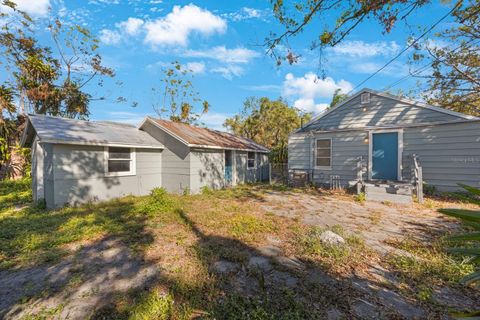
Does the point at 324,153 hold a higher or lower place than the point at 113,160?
higher

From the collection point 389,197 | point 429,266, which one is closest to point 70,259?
point 429,266

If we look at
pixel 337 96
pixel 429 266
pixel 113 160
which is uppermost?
pixel 337 96

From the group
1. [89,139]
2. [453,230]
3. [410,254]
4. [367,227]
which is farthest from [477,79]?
[89,139]

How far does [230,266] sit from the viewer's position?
360cm

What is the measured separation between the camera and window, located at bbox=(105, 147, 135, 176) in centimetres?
856

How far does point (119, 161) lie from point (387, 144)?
430 inches

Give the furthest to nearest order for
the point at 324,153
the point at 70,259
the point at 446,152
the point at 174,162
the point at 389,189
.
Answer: the point at 324,153 → the point at 174,162 → the point at 446,152 → the point at 389,189 → the point at 70,259

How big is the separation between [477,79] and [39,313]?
17034mm

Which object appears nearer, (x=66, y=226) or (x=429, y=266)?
(x=429, y=266)

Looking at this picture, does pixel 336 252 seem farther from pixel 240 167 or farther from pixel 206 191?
pixel 240 167

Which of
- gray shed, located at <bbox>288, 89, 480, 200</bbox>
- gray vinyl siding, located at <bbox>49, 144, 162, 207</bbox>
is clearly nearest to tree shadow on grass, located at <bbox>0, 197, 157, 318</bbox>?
gray vinyl siding, located at <bbox>49, 144, 162, 207</bbox>

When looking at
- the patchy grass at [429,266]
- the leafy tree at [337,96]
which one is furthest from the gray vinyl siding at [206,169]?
the leafy tree at [337,96]

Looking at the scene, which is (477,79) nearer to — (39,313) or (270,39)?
(270,39)

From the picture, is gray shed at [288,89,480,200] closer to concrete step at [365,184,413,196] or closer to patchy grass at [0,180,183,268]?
concrete step at [365,184,413,196]
